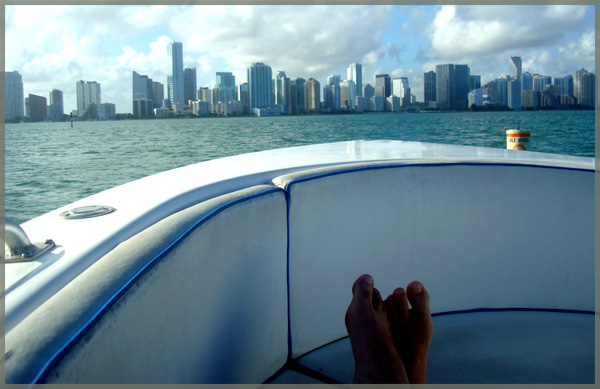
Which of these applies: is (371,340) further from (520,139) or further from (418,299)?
(520,139)

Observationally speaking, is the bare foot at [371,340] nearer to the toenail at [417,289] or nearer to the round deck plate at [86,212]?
the toenail at [417,289]

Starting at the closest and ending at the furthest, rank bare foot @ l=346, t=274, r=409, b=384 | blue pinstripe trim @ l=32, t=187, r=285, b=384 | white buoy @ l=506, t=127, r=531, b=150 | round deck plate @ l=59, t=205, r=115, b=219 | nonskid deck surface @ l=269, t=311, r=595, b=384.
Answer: blue pinstripe trim @ l=32, t=187, r=285, b=384, bare foot @ l=346, t=274, r=409, b=384, round deck plate @ l=59, t=205, r=115, b=219, nonskid deck surface @ l=269, t=311, r=595, b=384, white buoy @ l=506, t=127, r=531, b=150

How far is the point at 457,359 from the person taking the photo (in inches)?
53.1

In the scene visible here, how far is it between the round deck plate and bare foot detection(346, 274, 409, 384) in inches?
23.0

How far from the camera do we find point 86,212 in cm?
106

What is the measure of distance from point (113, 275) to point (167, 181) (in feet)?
2.58

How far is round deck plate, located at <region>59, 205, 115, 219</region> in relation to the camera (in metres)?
1.04

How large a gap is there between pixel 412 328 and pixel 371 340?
18cm

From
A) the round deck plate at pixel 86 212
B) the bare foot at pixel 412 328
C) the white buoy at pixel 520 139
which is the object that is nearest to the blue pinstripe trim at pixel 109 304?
the round deck plate at pixel 86 212

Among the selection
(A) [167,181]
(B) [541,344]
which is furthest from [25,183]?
(B) [541,344]

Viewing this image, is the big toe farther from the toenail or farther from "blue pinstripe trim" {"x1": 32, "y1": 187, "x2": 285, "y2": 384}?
"blue pinstripe trim" {"x1": 32, "y1": 187, "x2": 285, "y2": 384}

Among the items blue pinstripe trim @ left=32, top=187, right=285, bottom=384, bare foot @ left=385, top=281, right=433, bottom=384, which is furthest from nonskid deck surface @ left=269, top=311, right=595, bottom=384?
blue pinstripe trim @ left=32, top=187, right=285, bottom=384

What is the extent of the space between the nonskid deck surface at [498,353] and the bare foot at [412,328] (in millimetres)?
230

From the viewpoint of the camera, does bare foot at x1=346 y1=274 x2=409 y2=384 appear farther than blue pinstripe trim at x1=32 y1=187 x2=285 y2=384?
Yes
